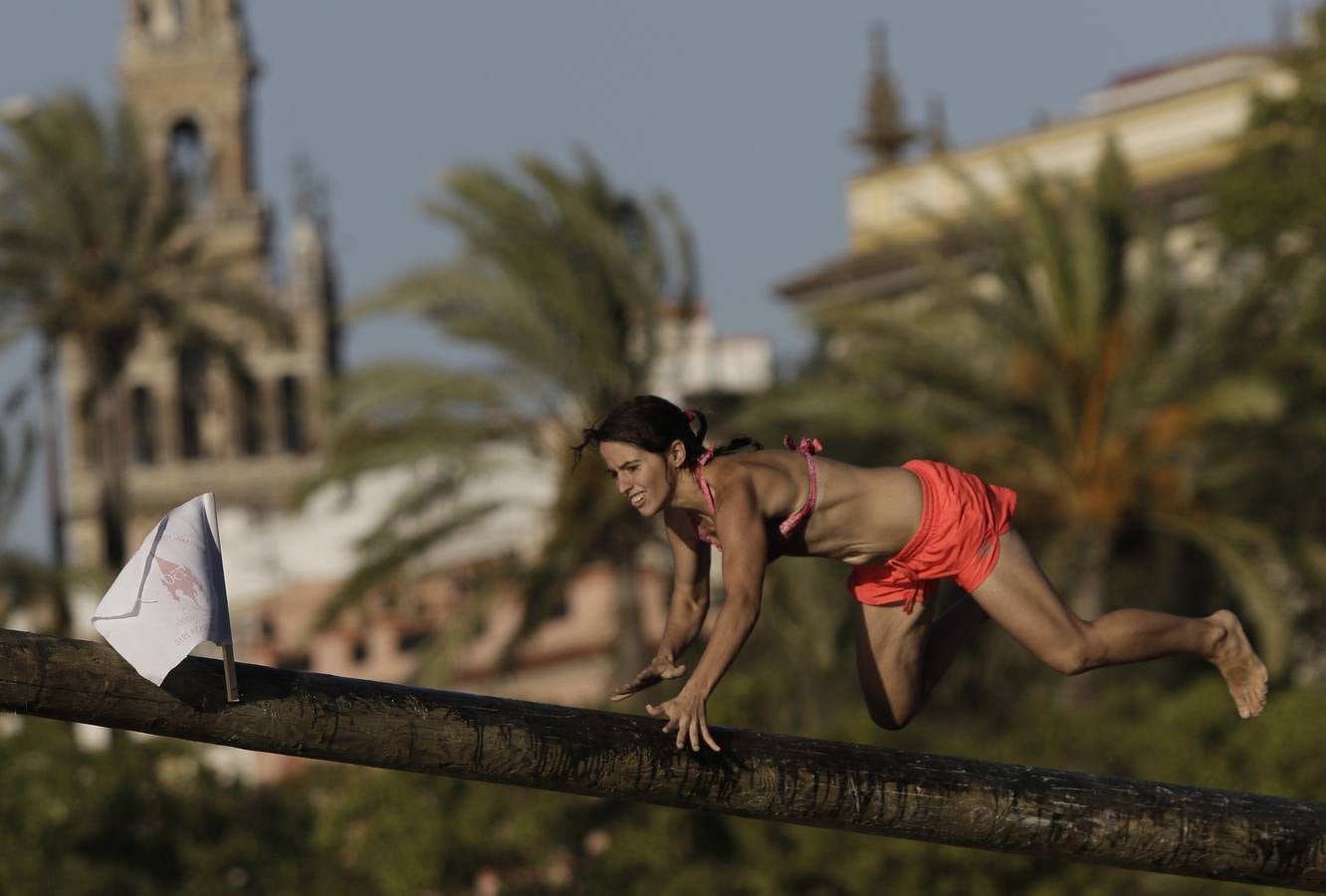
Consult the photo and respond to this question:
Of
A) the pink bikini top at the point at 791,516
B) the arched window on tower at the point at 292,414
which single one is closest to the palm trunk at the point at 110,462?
the pink bikini top at the point at 791,516

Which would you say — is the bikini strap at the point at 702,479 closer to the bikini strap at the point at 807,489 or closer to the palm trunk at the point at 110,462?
the bikini strap at the point at 807,489

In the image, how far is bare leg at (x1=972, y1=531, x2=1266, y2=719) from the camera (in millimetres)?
7766

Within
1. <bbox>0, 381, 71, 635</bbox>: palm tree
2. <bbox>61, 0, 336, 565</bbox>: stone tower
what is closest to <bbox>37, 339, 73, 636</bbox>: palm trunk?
<bbox>0, 381, 71, 635</bbox>: palm tree

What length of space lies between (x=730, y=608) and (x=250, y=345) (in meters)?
85.2

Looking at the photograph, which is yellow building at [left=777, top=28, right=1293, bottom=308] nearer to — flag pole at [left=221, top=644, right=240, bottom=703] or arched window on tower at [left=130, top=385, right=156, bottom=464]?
flag pole at [left=221, top=644, right=240, bottom=703]

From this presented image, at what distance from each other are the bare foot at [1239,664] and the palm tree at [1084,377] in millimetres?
16533

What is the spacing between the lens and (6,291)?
1313 inches

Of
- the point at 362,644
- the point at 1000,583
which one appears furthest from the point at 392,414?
the point at 362,644

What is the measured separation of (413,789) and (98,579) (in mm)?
3679

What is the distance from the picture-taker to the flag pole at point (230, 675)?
5.66 m

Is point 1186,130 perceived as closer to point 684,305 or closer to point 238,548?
point 684,305

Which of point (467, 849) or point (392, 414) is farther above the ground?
point (392, 414)

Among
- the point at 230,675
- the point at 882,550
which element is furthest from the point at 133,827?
the point at 230,675

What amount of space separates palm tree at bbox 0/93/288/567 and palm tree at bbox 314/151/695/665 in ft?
→ 19.1
